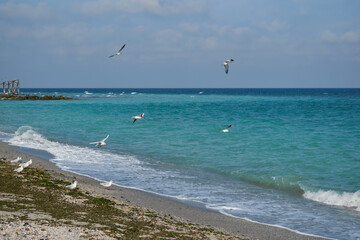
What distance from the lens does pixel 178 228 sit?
34.6 feet

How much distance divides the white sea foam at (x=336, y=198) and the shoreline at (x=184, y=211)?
13.8 ft

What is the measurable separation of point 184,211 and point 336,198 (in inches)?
245

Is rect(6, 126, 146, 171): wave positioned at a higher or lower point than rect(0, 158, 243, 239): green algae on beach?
lower

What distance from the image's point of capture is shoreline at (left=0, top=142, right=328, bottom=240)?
432 inches

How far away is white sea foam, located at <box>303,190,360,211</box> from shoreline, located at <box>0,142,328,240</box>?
422 cm

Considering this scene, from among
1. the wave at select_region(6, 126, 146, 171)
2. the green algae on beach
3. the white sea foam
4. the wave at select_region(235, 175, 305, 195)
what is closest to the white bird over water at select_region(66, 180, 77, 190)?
the green algae on beach

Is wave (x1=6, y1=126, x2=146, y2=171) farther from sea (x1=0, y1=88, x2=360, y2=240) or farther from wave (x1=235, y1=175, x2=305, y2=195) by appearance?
wave (x1=235, y1=175, x2=305, y2=195)

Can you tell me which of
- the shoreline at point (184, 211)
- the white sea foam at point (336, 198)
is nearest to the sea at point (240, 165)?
the white sea foam at point (336, 198)

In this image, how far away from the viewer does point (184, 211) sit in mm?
12773

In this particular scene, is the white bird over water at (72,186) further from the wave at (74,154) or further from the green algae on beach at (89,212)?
the wave at (74,154)

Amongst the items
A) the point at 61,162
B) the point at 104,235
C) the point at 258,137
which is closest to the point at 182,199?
the point at 104,235

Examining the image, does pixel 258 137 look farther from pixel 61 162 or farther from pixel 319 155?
pixel 61 162

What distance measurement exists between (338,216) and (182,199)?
5.40 meters

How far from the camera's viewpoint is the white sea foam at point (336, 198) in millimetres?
14399
